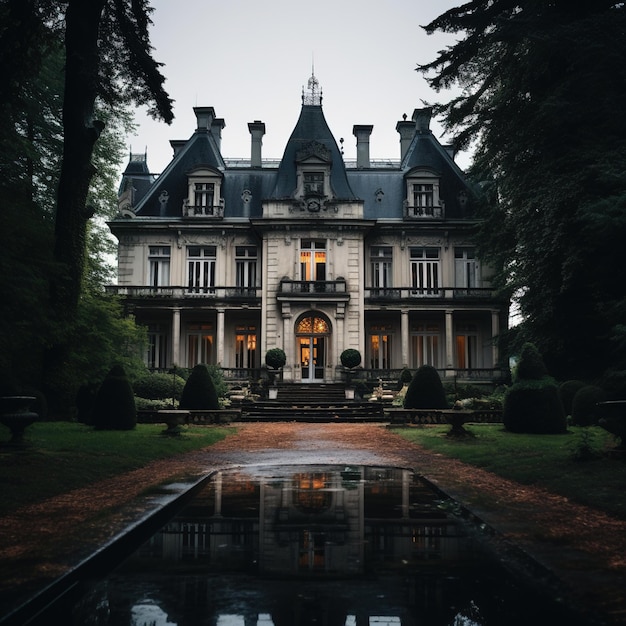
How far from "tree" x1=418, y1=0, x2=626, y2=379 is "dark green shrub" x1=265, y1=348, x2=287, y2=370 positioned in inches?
516

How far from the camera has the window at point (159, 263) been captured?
125 feet

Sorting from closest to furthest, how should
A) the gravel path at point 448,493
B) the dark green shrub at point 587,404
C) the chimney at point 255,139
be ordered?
the gravel path at point 448,493, the dark green shrub at point 587,404, the chimney at point 255,139

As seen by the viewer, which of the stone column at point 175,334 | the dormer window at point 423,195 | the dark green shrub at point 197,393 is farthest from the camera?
the dormer window at point 423,195

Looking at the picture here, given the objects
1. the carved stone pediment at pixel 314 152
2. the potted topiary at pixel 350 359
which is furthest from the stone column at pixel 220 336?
the carved stone pediment at pixel 314 152

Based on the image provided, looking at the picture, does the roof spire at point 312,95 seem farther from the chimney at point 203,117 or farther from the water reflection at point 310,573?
the water reflection at point 310,573

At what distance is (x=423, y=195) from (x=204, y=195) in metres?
13.3

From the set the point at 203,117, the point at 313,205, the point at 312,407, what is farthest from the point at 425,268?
the point at 203,117

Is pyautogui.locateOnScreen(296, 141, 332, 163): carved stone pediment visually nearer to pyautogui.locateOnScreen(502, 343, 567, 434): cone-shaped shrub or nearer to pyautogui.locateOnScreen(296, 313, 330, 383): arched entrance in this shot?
pyautogui.locateOnScreen(296, 313, 330, 383): arched entrance

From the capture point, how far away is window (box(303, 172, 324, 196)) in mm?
36606

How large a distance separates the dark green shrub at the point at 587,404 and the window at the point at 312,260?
735 inches

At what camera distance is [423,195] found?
39312 millimetres

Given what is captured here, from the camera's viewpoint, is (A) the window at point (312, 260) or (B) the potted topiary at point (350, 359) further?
(A) the window at point (312, 260)

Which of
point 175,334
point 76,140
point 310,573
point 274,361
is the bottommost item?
point 310,573

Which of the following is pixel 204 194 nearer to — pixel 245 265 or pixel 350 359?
pixel 245 265
